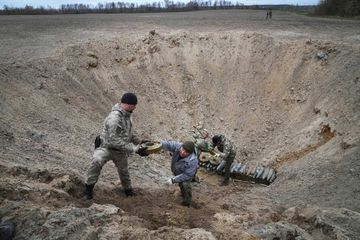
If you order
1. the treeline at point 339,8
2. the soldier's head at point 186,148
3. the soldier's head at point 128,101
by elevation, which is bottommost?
the soldier's head at point 186,148

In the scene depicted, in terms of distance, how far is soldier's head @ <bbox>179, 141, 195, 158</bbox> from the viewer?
595 centimetres

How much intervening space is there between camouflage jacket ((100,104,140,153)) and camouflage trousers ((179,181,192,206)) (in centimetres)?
112

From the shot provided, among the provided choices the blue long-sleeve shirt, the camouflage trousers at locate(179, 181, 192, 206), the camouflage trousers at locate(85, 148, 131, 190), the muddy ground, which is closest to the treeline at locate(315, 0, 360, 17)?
the muddy ground

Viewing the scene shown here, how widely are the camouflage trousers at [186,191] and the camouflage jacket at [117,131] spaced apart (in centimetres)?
112

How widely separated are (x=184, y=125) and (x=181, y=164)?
228 inches

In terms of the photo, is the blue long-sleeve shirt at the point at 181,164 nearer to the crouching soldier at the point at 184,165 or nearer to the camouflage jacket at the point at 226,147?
the crouching soldier at the point at 184,165

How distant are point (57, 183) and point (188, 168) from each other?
2.07 metres

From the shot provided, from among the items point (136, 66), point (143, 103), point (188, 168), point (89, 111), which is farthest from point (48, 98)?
point (188, 168)

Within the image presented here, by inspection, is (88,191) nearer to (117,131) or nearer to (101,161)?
(101,161)

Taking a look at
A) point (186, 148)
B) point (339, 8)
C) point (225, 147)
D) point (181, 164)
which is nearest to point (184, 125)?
point (225, 147)

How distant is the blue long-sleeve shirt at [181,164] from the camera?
237 inches

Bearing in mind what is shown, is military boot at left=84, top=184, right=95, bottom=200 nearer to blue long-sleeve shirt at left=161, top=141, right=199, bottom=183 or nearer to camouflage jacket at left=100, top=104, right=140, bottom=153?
camouflage jacket at left=100, top=104, right=140, bottom=153

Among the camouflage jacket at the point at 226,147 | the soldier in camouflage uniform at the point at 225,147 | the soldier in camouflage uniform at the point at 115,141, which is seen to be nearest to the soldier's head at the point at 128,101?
the soldier in camouflage uniform at the point at 115,141

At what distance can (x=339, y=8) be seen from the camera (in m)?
32.3
